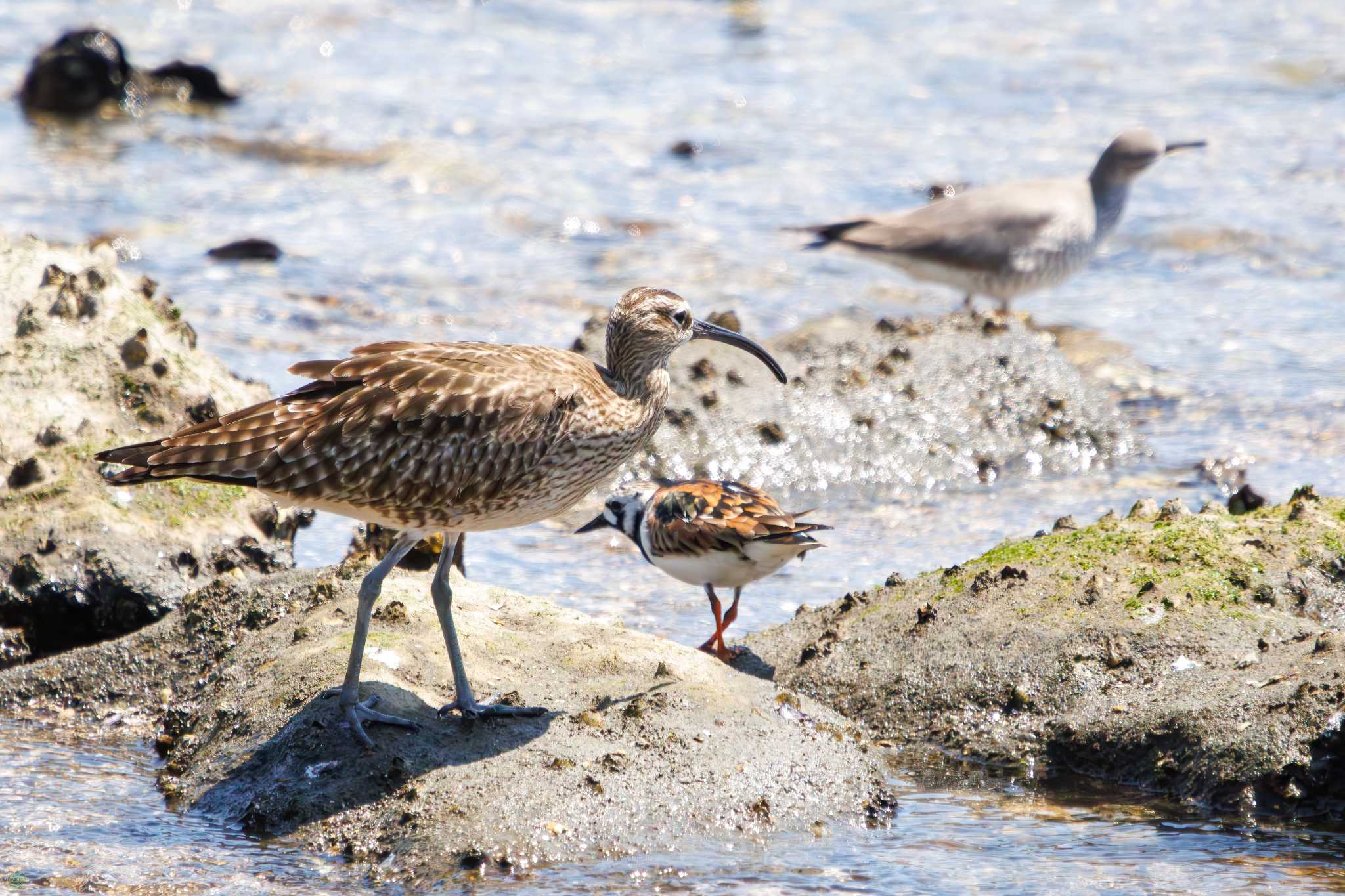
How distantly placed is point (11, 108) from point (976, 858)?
56.1 ft

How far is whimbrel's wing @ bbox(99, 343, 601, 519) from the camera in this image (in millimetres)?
5688

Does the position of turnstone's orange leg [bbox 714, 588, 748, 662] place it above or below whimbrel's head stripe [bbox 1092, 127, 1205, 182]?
below

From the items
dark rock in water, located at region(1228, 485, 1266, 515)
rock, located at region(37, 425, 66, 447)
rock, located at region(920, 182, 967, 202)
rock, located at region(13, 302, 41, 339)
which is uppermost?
rock, located at region(920, 182, 967, 202)

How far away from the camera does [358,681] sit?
555 cm

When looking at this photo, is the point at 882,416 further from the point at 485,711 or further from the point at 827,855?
the point at 827,855

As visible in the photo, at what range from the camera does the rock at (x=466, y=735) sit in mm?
5238

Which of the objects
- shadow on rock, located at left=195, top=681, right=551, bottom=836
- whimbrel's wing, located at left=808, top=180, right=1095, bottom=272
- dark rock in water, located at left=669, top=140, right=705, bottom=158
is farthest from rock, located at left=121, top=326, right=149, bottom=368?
dark rock in water, located at left=669, top=140, right=705, bottom=158

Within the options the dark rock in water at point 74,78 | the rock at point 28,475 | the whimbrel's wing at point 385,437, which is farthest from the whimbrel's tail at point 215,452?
the dark rock in water at point 74,78

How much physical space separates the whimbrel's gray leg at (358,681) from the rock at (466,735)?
1.8 inches

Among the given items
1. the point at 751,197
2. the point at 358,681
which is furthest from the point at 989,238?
the point at 358,681

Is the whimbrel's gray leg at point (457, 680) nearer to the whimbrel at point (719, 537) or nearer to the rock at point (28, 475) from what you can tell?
the whimbrel at point (719, 537)

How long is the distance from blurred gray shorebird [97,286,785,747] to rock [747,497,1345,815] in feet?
4.70

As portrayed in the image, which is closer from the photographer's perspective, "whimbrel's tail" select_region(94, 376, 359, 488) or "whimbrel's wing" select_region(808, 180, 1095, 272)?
"whimbrel's tail" select_region(94, 376, 359, 488)

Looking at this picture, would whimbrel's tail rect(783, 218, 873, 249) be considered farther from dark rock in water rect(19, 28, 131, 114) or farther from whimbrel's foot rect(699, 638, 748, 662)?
dark rock in water rect(19, 28, 131, 114)
